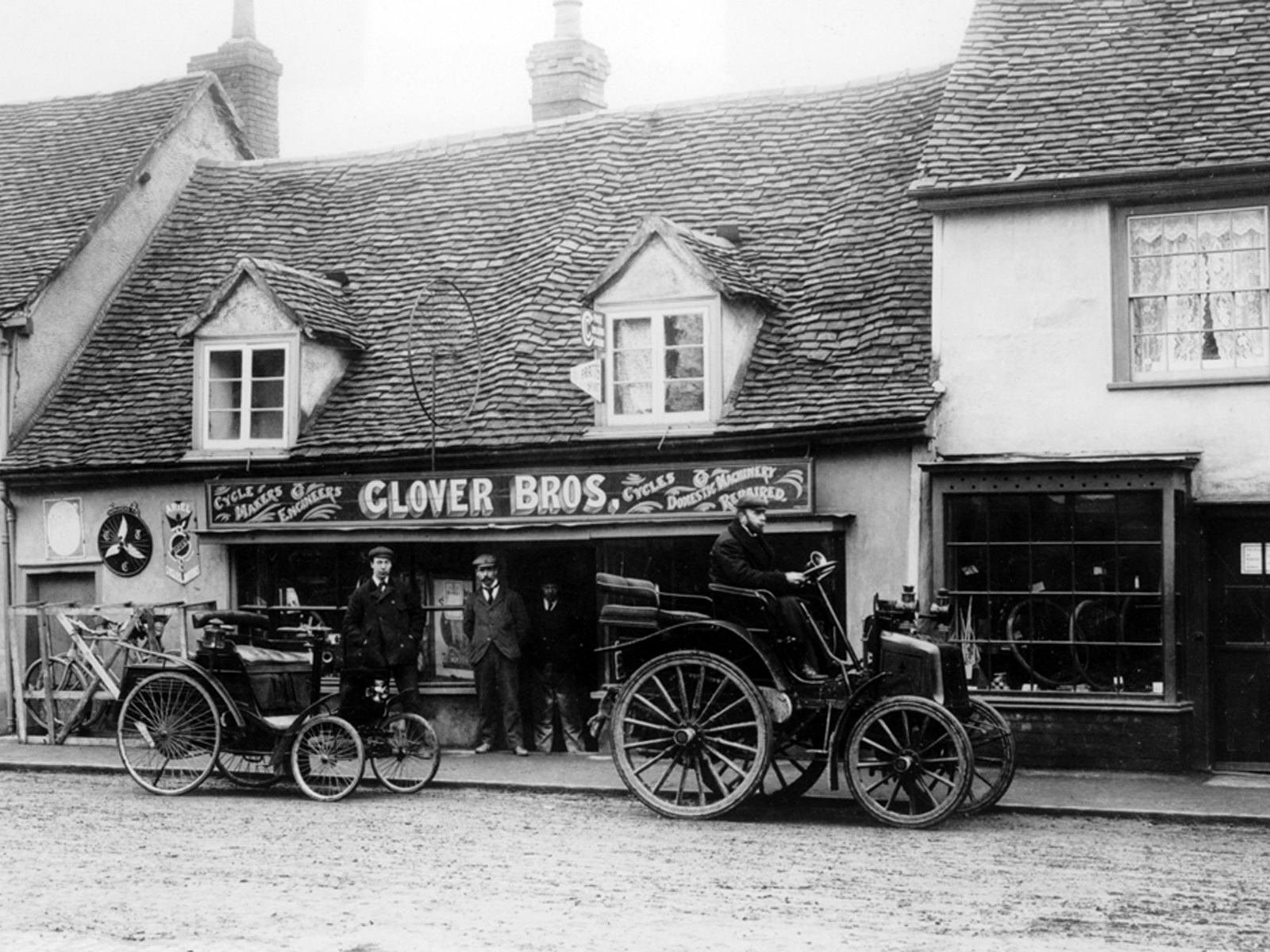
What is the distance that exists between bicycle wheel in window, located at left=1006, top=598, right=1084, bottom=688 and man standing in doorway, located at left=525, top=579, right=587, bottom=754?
4.43m

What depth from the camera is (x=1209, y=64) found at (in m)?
15.6

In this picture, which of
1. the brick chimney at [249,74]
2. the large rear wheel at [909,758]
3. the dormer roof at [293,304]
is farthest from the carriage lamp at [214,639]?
the brick chimney at [249,74]

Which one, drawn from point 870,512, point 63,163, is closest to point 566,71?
point 63,163

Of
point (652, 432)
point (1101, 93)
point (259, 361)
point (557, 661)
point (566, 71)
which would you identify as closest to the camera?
point (1101, 93)

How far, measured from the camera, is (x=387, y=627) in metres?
15.4

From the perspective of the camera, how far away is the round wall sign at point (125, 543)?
18766 mm

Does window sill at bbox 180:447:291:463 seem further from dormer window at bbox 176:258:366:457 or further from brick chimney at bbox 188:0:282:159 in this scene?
brick chimney at bbox 188:0:282:159

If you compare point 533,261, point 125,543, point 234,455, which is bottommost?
point 125,543

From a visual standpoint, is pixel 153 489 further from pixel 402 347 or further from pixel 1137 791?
pixel 1137 791

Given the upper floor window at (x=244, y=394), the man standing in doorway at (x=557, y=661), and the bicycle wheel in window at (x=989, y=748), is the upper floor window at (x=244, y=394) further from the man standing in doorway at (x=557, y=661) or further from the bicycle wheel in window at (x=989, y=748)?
the bicycle wheel in window at (x=989, y=748)

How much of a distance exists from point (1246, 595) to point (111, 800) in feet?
31.0

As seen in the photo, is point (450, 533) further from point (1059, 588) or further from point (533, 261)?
point (1059, 588)

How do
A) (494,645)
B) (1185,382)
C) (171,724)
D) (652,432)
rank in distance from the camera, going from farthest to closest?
(494,645) < (652,432) < (1185,382) < (171,724)

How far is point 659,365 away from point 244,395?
4.66m
